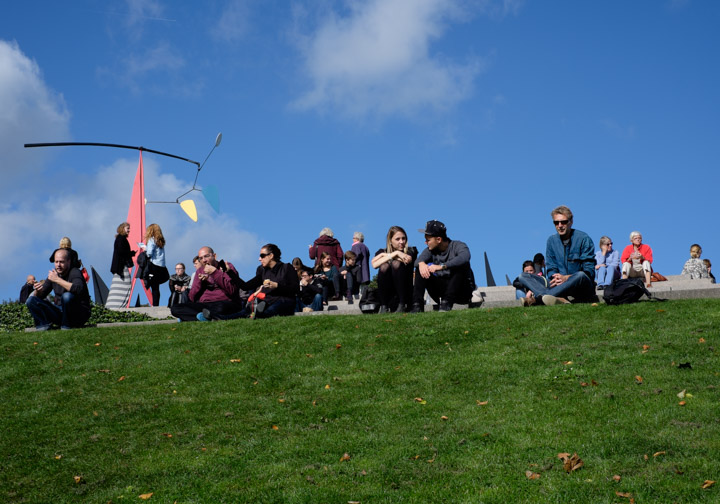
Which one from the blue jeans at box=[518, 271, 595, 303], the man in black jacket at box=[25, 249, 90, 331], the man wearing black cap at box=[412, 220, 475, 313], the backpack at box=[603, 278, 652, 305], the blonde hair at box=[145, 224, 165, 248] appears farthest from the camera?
the blonde hair at box=[145, 224, 165, 248]

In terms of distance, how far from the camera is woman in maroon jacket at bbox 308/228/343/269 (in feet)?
79.3

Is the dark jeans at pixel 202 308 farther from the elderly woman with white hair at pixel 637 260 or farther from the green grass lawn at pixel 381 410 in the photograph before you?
the elderly woman with white hair at pixel 637 260

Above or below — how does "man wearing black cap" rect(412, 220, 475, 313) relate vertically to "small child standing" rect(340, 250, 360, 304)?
below

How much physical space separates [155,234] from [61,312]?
7.58 metres

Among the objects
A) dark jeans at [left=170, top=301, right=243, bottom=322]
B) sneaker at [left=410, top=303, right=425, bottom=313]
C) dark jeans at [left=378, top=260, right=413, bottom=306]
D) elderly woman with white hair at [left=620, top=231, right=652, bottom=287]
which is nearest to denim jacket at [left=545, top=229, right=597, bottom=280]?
sneaker at [left=410, top=303, right=425, bottom=313]

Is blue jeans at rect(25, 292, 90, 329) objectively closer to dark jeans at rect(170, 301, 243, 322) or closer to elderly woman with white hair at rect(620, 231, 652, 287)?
dark jeans at rect(170, 301, 243, 322)

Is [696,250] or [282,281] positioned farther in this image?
[696,250]

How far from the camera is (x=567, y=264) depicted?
46.1 feet

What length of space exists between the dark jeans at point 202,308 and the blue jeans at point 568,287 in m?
5.70

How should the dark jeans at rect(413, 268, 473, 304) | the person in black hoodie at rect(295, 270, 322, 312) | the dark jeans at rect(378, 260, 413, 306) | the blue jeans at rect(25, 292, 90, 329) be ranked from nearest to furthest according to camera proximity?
the dark jeans at rect(413, 268, 473, 304)
the dark jeans at rect(378, 260, 413, 306)
the blue jeans at rect(25, 292, 90, 329)
the person in black hoodie at rect(295, 270, 322, 312)

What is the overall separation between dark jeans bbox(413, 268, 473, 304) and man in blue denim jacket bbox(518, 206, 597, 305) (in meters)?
1.33

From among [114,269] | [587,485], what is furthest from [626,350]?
[114,269]

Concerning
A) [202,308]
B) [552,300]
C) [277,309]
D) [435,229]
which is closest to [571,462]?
[552,300]

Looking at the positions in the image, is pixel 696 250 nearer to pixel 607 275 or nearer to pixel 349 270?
pixel 607 275
